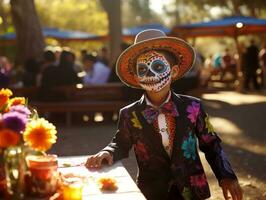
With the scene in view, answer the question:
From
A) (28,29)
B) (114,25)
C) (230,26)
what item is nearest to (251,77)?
(230,26)

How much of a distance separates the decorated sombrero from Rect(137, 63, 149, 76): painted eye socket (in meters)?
0.09

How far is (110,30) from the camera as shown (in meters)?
17.6

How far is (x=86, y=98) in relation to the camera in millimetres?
10750

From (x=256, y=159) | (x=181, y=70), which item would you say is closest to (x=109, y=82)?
(x=256, y=159)

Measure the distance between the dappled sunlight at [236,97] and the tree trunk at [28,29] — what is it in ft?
17.2

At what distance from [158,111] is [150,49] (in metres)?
0.37

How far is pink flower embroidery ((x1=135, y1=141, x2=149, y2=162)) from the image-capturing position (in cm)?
296

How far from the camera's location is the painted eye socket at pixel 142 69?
2.95 meters

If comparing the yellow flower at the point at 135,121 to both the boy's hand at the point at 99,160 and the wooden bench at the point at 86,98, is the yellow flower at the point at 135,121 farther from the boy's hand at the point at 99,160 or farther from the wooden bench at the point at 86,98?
the wooden bench at the point at 86,98

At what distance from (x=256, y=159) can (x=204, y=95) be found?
9446mm

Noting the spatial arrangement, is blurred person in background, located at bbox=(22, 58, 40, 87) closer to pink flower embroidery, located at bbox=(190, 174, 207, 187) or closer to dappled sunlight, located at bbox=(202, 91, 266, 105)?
dappled sunlight, located at bbox=(202, 91, 266, 105)

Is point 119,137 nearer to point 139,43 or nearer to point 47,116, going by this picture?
point 139,43

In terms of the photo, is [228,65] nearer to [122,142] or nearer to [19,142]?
[122,142]

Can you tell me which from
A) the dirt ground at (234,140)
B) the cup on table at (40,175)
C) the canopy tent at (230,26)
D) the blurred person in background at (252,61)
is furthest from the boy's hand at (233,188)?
the blurred person in background at (252,61)
